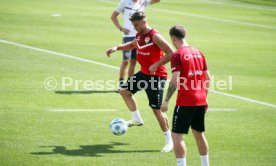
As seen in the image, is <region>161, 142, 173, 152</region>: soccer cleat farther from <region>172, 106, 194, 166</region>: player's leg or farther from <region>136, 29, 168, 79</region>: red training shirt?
<region>172, 106, 194, 166</region>: player's leg

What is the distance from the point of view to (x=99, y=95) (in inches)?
694

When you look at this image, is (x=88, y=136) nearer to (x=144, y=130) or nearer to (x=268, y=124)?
(x=144, y=130)

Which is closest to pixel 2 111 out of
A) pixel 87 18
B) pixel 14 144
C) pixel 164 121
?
pixel 14 144

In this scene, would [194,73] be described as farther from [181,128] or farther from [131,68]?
[131,68]

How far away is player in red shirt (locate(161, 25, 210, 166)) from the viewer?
34.8 feet

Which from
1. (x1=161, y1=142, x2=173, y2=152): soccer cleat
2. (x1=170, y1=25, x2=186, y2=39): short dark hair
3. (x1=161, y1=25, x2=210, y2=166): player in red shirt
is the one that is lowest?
(x1=161, y1=142, x2=173, y2=152): soccer cleat

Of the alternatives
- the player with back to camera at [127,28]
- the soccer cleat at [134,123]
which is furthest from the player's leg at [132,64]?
the soccer cleat at [134,123]

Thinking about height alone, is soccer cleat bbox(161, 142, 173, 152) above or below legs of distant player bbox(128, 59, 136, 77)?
below

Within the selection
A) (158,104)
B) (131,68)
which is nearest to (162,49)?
(158,104)

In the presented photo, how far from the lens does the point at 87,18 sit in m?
31.8

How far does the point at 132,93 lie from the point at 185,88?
3.11m

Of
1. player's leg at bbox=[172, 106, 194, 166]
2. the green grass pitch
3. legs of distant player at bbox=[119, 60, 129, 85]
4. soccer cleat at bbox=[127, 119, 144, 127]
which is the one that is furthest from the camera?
Answer: legs of distant player at bbox=[119, 60, 129, 85]

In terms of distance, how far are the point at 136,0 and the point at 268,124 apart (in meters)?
5.67

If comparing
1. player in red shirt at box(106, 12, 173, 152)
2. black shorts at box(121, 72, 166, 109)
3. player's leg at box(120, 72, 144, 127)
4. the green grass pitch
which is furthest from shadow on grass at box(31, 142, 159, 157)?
player's leg at box(120, 72, 144, 127)
